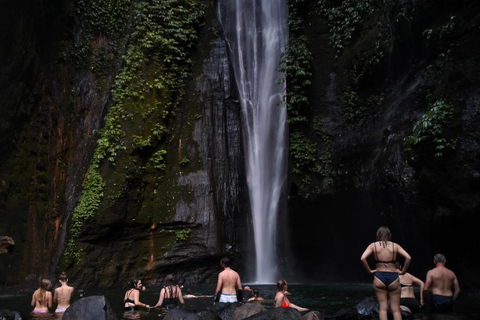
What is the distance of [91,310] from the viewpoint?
23.8ft

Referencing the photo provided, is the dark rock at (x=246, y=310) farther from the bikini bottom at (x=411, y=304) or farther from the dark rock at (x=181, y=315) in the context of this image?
the bikini bottom at (x=411, y=304)

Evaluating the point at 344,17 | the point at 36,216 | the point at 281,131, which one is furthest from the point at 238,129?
the point at 36,216

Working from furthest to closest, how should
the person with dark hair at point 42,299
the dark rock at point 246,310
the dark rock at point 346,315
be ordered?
the person with dark hair at point 42,299 → the dark rock at point 346,315 → the dark rock at point 246,310

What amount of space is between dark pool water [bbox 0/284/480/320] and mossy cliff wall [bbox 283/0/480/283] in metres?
1.97

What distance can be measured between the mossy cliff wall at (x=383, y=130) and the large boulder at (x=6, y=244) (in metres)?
9.61

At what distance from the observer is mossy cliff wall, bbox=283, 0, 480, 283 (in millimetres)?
11570

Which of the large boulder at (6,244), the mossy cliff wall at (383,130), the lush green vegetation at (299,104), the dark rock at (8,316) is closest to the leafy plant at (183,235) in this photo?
the mossy cliff wall at (383,130)

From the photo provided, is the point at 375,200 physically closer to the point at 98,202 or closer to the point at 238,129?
the point at 238,129

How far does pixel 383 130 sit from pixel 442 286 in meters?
7.19

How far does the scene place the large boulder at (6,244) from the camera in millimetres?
14883

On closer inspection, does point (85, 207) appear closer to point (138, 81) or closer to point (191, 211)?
point (191, 211)

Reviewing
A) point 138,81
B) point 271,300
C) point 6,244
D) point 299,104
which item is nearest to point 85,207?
point 6,244

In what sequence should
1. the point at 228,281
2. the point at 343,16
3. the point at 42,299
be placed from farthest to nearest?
the point at 343,16
the point at 42,299
the point at 228,281

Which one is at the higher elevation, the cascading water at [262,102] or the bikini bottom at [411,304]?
the cascading water at [262,102]
